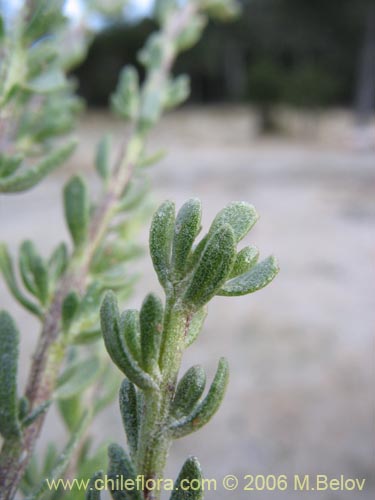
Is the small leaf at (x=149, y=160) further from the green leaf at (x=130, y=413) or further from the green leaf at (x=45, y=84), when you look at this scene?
the green leaf at (x=130, y=413)

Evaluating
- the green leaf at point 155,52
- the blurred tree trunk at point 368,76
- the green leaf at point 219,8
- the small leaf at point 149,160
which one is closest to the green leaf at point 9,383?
the small leaf at point 149,160

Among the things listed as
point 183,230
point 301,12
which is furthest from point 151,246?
point 301,12

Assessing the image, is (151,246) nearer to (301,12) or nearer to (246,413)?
(246,413)

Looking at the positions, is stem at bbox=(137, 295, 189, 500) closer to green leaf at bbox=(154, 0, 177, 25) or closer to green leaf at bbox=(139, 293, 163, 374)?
green leaf at bbox=(139, 293, 163, 374)

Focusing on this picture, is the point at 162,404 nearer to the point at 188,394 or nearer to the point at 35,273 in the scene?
the point at 188,394

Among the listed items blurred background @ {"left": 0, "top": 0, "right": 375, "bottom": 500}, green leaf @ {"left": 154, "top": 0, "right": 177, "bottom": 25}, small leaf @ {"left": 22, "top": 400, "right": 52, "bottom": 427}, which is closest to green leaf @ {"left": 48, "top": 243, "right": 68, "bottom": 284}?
small leaf @ {"left": 22, "top": 400, "right": 52, "bottom": 427}
